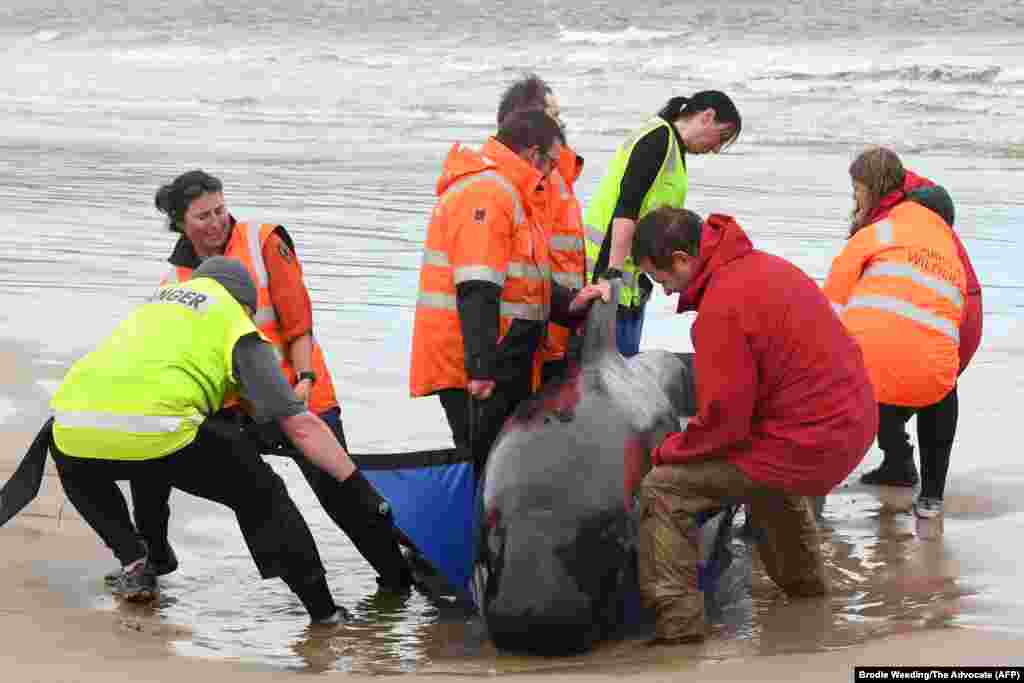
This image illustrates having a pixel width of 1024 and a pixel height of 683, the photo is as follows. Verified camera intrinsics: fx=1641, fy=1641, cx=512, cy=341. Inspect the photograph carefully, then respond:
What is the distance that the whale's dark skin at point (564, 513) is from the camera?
5.64 metres

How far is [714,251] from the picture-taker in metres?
5.91

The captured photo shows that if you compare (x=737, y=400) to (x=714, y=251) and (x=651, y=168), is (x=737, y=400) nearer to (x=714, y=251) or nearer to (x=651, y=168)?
(x=714, y=251)

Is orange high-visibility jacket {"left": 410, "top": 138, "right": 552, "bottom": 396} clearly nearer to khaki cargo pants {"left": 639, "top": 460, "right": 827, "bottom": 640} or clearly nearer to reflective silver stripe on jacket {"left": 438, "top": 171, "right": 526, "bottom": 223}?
reflective silver stripe on jacket {"left": 438, "top": 171, "right": 526, "bottom": 223}

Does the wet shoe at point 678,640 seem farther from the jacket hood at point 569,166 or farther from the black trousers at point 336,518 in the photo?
the jacket hood at point 569,166

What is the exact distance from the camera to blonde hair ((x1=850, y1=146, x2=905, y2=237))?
7.87 m

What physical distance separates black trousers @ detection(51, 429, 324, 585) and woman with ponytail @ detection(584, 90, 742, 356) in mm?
2380

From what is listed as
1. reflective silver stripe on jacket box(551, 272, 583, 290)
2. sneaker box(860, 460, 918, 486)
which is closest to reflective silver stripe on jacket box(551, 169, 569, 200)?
reflective silver stripe on jacket box(551, 272, 583, 290)

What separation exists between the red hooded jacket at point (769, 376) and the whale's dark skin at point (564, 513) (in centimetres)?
29

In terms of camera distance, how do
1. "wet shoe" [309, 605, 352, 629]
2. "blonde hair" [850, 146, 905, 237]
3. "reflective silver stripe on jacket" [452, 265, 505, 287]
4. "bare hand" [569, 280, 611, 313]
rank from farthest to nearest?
"blonde hair" [850, 146, 905, 237]
"bare hand" [569, 280, 611, 313]
"reflective silver stripe on jacket" [452, 265, 505, 287]
"wet shoe" [309, 605, 352, 629]

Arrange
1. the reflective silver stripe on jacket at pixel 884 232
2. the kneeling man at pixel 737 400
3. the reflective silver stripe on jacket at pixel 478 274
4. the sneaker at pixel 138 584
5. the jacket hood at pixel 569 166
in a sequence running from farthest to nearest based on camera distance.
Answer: the reflective silver stripe on jacket at pixel 884 232 → the jacket hood at pixel 569 166 → the reflective silver stripe on jacket at pixel 478 274 → the sneaker at pixel 138 584 → the kneeling man at pixel 737 400

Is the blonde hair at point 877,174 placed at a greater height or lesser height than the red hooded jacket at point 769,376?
greater

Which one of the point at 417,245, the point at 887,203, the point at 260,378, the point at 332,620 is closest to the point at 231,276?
the point at 260,378

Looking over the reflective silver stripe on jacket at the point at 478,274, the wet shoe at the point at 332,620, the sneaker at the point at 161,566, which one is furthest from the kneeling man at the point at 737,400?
the sneaker at the point at 161,566

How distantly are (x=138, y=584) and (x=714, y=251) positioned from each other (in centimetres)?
256
